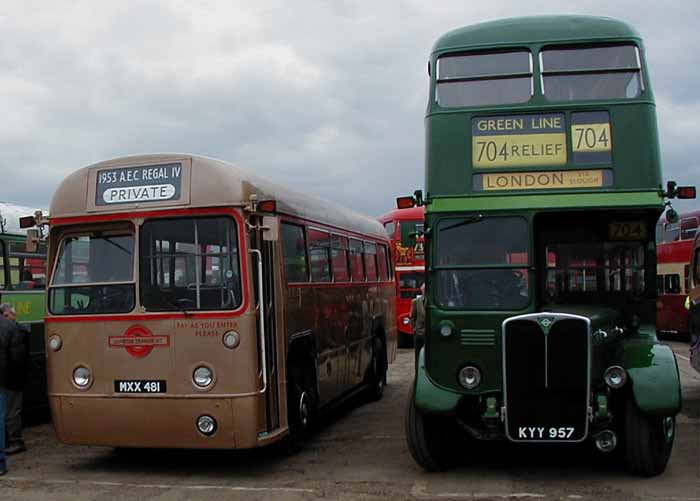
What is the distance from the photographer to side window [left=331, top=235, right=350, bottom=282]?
39.5 ft

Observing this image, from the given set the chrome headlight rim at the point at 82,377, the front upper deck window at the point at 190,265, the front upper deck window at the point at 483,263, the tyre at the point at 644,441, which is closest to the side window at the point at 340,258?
the front upper deck window at the point at 190,265

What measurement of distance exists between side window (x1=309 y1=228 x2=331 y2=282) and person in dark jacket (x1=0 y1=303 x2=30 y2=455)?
3.39 metres

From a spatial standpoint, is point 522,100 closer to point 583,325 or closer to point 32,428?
point 583,325

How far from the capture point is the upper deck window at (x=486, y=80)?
900cm

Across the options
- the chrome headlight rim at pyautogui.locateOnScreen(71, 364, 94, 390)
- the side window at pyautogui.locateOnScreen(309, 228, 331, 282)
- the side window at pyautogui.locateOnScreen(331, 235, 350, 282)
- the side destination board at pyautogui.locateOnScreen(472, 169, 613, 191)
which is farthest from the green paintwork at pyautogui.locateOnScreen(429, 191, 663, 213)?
the chrome headlight rim at pyautogui.locateOnScreen(71, 364, 94, 390)

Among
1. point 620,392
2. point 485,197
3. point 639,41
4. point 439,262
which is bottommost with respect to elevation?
point 620,392

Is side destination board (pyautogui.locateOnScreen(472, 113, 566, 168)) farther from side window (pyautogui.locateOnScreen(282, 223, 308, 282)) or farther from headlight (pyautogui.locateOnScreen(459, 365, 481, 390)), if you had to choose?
side window (pyautogui.locateOnScreen(282, 223, 308, 282))

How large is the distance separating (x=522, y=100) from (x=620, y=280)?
223 cm

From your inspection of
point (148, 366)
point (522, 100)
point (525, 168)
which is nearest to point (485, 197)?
point (525, 168)

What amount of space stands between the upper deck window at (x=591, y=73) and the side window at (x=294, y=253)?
317 cm

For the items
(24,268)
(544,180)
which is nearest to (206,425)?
(544,180)

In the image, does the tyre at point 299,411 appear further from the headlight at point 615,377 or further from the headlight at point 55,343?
the headlight at point 615,377

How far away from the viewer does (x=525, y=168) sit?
875 cm

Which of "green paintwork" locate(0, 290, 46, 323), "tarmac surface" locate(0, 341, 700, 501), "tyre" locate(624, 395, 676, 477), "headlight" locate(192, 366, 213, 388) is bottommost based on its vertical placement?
"tarmac surface" locate(0, 341, 700, 501)
